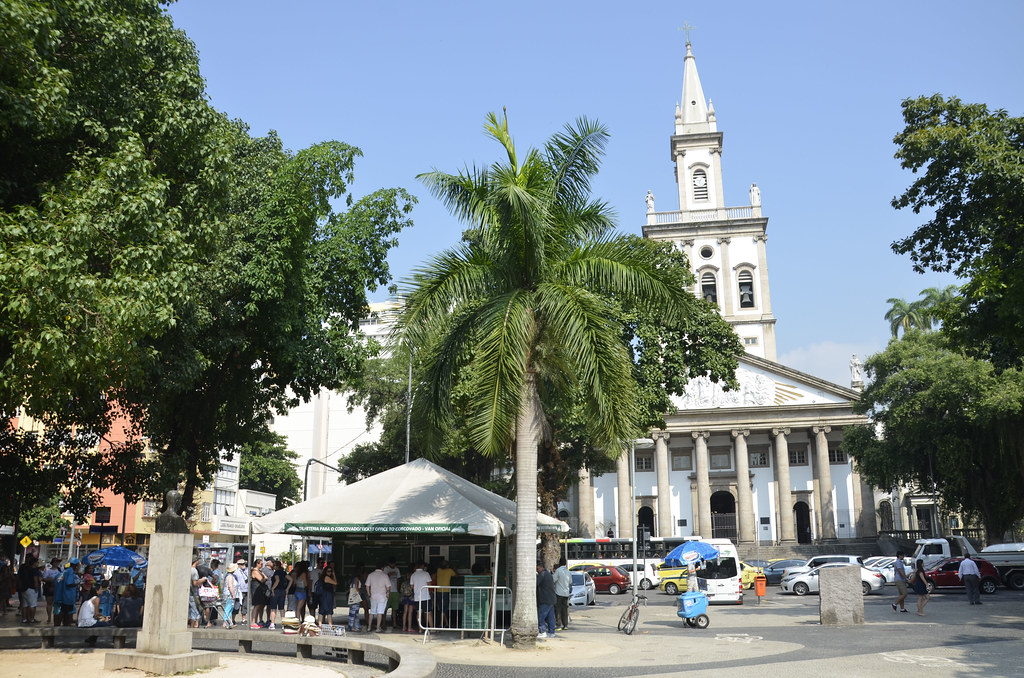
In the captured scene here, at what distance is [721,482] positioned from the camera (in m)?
61.2

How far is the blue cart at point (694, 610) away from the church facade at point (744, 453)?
37907 mm

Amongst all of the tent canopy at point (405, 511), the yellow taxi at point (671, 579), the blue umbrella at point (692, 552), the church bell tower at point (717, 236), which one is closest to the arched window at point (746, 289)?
the church bell tower at point (717, 236)

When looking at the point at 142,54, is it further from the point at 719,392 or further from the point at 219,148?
the point at 719,392

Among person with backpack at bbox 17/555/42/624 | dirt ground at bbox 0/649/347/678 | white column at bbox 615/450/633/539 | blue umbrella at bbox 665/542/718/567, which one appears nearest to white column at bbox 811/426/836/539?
white column at bbox 615/450/633/539

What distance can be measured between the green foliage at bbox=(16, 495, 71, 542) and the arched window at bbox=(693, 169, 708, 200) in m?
49.4

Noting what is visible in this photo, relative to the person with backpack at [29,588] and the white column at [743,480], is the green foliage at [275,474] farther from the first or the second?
the person with backpack at [29,588]

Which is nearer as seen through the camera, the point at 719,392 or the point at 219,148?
the point at 219,148

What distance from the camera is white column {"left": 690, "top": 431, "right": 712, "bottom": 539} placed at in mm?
58522

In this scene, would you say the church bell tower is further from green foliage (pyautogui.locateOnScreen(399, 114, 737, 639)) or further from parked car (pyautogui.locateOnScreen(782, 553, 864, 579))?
green foliage (pyautogui.locateOnScreen(399, 114, 737, 639))

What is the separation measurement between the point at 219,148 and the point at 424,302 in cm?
441

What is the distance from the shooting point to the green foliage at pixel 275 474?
234ft

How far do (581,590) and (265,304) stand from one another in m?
16.7

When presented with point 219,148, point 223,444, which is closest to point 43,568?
point 223,444

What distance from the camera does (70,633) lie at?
46.0 ft
